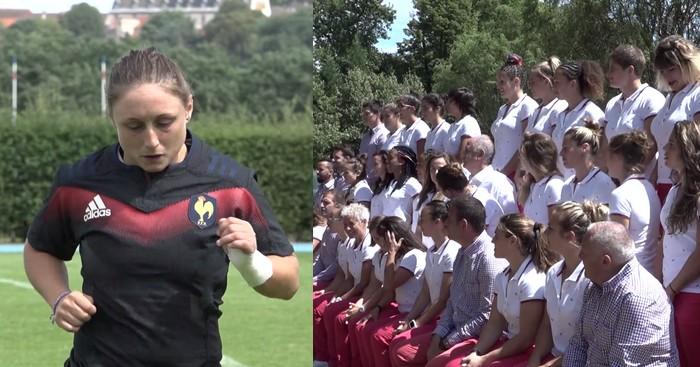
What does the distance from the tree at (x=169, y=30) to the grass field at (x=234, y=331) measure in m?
14.5

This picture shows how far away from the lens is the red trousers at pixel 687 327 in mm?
4762

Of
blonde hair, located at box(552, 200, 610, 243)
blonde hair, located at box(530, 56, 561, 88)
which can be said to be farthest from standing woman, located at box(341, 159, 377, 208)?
blonde hair, located at box(552, 200, 610, 243)

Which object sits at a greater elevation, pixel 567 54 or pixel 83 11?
pixel 567 54

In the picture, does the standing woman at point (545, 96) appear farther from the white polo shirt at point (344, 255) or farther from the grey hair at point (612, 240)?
the white polo shirt at point (344, 255)

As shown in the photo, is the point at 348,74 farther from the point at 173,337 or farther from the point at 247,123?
the point at 247,123

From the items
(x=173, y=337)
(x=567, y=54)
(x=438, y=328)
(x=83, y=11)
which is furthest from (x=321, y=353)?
(x=83, y=11)

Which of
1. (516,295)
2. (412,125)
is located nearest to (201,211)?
(516,295)

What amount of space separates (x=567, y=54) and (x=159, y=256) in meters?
3.63

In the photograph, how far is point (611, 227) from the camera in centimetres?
456

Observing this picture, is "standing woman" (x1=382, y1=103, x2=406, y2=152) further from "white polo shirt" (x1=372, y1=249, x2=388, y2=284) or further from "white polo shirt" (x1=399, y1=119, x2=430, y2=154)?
"white polo shirt" (x1=372, y1=249, x2=388, y2=284)

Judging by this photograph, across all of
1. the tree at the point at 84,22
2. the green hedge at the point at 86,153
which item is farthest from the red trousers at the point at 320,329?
the tree at the point at 84,22

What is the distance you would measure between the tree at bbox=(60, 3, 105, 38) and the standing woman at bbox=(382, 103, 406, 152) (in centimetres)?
2357

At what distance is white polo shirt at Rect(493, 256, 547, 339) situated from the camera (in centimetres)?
553

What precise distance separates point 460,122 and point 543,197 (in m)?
1.45
